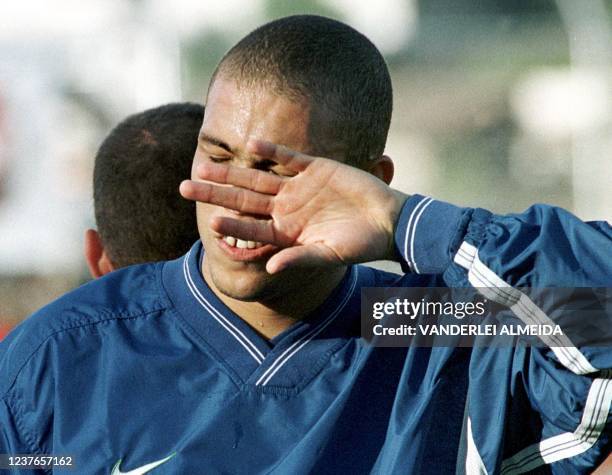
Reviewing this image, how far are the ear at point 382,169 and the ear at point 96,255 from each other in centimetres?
89

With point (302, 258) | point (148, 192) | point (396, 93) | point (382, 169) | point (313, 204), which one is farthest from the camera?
point (396, 93)

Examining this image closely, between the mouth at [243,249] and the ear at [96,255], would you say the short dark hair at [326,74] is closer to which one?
the mouth at [243,249]

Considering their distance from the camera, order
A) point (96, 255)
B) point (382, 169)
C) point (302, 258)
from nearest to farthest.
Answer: point (302, 258)
point (382, 169)
point (96, 255)

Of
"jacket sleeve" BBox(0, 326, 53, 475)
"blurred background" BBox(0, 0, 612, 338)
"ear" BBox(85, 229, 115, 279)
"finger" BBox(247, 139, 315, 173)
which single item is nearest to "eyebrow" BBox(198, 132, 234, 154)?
"finger" BBox(247, 139, 315, 173)

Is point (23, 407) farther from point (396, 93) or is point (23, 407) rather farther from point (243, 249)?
point (396, 93)

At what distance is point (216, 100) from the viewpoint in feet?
9.06

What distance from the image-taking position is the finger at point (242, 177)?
2.44m

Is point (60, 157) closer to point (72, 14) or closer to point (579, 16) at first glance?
point (72, 14)

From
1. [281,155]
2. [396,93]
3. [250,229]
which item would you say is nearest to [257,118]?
[281,155]

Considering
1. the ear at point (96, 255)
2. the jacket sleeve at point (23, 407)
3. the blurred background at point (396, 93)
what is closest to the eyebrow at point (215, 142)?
the jacket sleeve at point (23, 407)

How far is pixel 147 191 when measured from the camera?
11.0 feet

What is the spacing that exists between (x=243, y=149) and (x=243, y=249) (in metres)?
0.21

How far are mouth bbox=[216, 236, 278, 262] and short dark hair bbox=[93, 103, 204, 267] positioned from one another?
0.75m

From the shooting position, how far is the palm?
2439 mm
